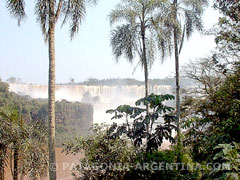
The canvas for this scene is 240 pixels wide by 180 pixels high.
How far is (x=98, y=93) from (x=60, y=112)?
40.0 ft

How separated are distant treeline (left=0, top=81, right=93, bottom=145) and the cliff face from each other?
5.57m

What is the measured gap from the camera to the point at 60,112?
26484mm

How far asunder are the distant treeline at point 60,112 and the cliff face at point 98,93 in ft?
18.3

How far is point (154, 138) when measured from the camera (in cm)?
359

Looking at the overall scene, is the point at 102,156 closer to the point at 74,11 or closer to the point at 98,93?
the point at 74,11

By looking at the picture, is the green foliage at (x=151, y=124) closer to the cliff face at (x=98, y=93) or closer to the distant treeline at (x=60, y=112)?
the distant treeline at (x=60, y=112)

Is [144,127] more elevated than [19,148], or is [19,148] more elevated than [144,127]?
[144,127]

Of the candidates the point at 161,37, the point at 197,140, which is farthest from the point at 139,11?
the point at 197,140

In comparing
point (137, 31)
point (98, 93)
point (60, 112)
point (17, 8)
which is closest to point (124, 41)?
point (137, 31)

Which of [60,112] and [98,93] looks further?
[98,93]

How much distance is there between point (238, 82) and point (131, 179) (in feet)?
8.73

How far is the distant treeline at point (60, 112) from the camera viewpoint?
22.4 metres

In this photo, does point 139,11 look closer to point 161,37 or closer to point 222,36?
point 161,37

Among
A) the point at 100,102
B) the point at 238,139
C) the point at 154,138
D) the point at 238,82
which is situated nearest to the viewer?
the point at 238,139
